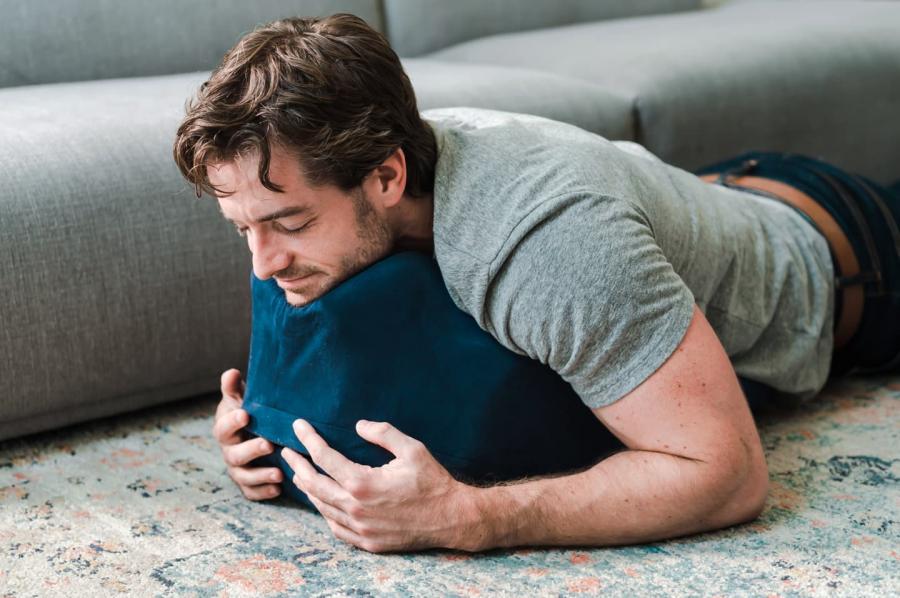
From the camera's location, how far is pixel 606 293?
1.12 metres

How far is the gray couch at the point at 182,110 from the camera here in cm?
146

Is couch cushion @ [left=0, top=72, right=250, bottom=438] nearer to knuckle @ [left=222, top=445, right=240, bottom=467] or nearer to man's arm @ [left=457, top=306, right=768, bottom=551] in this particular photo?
knuckle @ [left=222, top=445, right=240, bottom=467]

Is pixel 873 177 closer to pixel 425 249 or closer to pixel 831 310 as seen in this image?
pixel 831 310

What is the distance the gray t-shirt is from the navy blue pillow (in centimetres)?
4

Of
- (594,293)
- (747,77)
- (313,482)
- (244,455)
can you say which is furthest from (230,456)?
(747,77)

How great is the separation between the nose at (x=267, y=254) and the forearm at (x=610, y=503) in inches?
12.4

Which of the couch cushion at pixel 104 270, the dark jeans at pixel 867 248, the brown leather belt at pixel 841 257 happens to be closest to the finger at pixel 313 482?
the couch cushion at pixel 104 270

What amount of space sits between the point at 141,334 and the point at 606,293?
71 cm

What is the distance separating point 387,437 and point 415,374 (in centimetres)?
8

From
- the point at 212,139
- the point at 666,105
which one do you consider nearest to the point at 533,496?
the point at 212,139

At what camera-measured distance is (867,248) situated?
160cm

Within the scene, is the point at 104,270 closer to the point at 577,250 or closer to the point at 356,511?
the point at 356,511

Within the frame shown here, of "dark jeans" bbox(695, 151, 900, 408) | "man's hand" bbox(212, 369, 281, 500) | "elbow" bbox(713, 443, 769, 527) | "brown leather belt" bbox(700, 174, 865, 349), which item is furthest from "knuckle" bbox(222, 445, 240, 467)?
"brown leather belt" bbox(700, 174, 865, 349)

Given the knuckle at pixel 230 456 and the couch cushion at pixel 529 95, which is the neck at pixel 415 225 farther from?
the couch cushion at pixel 529 95
